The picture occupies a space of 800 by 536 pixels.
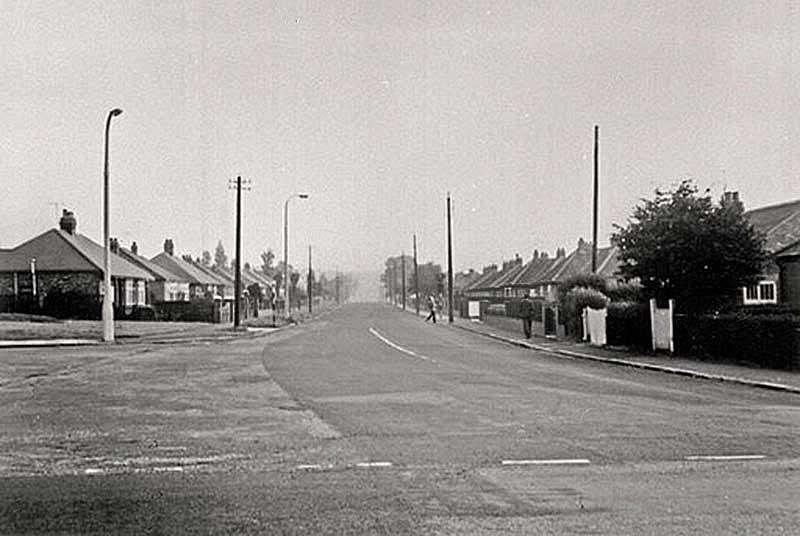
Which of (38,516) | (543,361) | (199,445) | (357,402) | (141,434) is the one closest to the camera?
(38,516)

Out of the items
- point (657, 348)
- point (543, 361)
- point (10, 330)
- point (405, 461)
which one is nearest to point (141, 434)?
point (405, 461)

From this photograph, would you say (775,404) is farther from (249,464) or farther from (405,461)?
(249,464)

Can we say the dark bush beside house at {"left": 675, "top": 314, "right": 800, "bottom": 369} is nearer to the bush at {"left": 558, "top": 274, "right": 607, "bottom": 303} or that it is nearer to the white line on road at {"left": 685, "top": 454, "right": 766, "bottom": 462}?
the bush at {"left": 558, "top": 274, "right": 607, "bottom": 303}

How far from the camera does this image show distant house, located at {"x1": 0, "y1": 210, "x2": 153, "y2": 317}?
61781mm

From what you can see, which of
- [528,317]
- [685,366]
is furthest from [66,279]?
[685,366]

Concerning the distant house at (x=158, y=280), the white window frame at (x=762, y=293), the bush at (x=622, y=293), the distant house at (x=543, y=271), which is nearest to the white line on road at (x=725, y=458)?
the bush at (x=622, y=293)

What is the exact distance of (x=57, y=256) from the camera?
2547 inches

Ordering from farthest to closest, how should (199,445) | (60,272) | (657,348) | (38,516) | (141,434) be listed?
(60,272), (657,348), (141,434), (199,445), (38,516)

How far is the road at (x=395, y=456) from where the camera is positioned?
7398mm

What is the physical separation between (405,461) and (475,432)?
2.39 metres

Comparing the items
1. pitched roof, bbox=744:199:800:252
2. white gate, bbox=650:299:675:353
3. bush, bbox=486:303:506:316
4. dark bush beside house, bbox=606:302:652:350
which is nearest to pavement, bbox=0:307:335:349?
bush, bbox=486:303:506:316

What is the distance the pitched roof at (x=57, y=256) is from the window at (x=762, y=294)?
40582 millimetres

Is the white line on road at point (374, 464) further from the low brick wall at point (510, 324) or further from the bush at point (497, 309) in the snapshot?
the bush at point (497, 309)

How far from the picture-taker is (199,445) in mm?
11102
